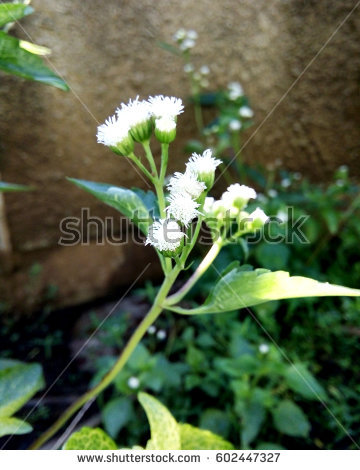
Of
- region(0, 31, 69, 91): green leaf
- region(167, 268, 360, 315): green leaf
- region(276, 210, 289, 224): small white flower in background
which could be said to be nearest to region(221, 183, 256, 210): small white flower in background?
region(167, 268, 360, 315): green leaf

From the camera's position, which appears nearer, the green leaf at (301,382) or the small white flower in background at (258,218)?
the small white flower in background at (258,218)

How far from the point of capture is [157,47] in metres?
1.43

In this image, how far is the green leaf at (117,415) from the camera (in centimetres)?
113

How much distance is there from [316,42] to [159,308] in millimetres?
1214

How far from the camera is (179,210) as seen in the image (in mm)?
710

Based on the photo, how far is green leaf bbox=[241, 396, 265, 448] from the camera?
1.07m

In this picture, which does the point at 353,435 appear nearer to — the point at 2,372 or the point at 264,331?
the point at 264,331

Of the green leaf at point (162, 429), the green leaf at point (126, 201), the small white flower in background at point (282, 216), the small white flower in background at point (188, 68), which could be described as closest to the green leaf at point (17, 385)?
the green leaf at point (162, 429)

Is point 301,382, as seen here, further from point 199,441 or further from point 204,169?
point 204,169

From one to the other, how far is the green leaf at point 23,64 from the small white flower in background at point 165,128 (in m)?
0.21

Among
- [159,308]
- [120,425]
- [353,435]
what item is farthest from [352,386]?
[159,308]

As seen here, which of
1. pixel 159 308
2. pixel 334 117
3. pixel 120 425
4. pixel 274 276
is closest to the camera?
pixel 274 276

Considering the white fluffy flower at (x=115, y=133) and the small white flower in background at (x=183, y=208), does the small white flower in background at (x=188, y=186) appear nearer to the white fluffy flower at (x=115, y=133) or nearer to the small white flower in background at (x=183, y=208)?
the small white flower in background at (x=183, y=208)

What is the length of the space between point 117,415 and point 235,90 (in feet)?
3.58
